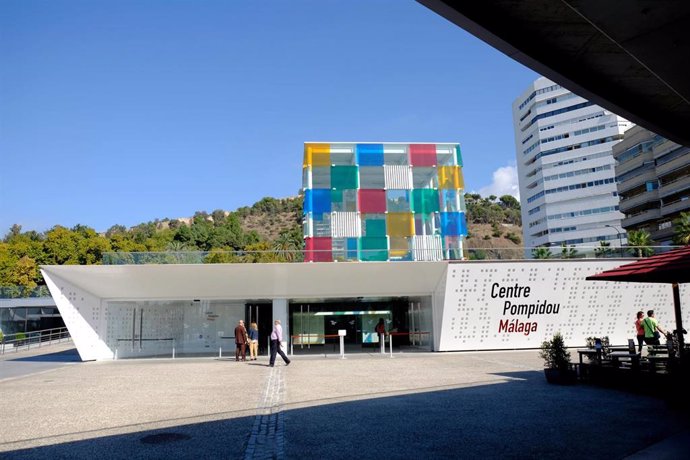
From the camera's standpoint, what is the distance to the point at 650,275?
29.9 feet

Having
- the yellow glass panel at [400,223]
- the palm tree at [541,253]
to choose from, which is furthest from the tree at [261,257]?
the palm tree at [541,253]

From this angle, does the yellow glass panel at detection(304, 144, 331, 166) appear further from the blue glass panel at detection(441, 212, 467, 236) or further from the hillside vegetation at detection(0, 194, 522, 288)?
the blue glass panel at detection(441, 212, 467, 236)

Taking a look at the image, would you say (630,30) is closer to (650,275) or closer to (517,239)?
(650,275)

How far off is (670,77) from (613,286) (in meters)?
17.0

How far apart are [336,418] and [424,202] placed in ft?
68.7

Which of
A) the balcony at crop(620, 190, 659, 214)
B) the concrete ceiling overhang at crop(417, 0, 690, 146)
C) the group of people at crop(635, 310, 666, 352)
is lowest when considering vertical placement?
the group of people at crop(635, 310, 666, 352)

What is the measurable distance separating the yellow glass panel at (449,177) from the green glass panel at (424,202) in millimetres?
835

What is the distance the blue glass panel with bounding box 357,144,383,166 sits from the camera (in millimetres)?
28208

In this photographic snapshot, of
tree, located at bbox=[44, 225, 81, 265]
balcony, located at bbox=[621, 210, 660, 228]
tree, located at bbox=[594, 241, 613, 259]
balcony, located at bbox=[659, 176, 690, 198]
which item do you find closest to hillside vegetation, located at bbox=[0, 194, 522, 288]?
tree, located at bbox=[44, 225, 81, 265]

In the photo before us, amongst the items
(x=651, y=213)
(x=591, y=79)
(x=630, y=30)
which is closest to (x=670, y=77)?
(x=591, y=79)

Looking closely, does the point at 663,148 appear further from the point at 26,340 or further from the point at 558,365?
the point at 26,340

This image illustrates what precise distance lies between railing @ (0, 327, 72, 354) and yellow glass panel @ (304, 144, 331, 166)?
1904 cm

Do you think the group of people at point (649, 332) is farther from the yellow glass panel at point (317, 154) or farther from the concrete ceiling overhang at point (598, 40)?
the yellow glass panel at point (317, 154)

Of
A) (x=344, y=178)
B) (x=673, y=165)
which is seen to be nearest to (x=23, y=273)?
(x=344, y=178)
